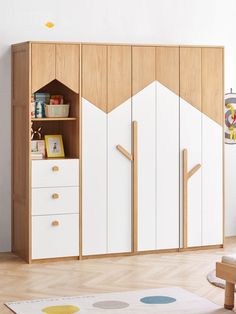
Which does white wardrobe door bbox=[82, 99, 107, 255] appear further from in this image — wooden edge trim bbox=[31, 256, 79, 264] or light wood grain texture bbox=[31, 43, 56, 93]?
light wood grain texture bbox=[31, 43, 56, 93]

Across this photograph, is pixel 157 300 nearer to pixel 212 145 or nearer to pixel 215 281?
pixel 215 281

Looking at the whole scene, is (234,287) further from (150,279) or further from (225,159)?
(225,159)

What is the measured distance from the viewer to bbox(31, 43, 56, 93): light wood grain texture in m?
5.82

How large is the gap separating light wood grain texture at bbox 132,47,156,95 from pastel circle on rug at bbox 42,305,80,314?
7.04 ft

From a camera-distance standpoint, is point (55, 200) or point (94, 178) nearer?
point (55, 200)

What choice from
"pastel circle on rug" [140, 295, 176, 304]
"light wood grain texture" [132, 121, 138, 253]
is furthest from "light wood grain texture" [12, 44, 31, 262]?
"pastel circle on rug" [140, 295, 176, 304]

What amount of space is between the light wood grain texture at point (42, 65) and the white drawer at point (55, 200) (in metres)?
Result: 0.81

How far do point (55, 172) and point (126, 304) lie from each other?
1.58 metres

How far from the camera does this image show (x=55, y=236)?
596cm

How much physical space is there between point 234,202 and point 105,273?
2.08m

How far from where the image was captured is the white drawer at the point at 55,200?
5902 mm

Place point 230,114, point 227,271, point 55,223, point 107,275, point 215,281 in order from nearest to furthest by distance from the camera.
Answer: point 227,271 < point 215,281 < point 107,275 < point 55,223 < point 230,114

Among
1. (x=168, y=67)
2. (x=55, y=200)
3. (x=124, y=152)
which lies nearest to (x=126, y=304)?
(x=55, y=200)

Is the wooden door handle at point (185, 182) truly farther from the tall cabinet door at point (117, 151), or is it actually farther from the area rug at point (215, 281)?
the area rug at point (215, 281)
